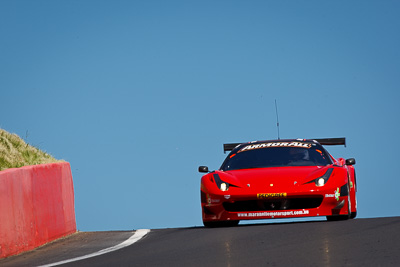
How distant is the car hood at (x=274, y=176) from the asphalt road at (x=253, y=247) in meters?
0.56

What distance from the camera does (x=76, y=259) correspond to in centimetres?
839

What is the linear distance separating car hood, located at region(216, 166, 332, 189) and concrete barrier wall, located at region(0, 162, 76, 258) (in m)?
2.22

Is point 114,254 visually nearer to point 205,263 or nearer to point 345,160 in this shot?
point 205,263

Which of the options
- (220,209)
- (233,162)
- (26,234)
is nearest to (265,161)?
(233,162)

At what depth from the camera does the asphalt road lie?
23.7 feet

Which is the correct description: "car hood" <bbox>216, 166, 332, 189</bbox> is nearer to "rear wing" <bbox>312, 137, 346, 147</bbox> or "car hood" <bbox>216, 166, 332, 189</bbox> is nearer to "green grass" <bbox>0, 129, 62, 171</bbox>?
"rear wing" <bbox>312, 137, 346, 147</bbox>

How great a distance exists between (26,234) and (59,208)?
1.64 m

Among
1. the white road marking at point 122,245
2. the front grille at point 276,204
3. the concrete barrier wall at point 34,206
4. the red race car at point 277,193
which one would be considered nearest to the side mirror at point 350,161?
the red race car at point 277,193

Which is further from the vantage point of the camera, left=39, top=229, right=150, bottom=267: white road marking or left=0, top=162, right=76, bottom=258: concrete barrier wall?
left=0, top=162, right=76, bottom=258: concrete barrier wall

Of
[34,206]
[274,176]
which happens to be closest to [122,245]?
[34,206]

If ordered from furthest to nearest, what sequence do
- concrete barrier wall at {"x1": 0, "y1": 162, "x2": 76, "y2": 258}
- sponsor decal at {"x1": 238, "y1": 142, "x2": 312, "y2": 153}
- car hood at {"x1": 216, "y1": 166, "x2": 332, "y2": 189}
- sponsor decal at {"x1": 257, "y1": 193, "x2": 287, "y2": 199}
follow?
sponsor decal at {"x1": 238, "y1": 142, "x2": 312, "y2": 153}
car hood at {"x1": 216, "y1": 166, "x2": 332, "y2": 189}
sponsor decal at {"x1": 257, "y1": 193, "x2": 287, "y2": 199}
concrete barrier wall at {"x1": 0, "y1": 162, "x2": 76, "y2": 258}

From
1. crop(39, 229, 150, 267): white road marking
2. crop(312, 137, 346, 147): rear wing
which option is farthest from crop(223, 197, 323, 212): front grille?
crop(312, 137, 346, 147): rear wing

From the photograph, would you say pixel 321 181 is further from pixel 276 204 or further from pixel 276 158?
pixel 276 158

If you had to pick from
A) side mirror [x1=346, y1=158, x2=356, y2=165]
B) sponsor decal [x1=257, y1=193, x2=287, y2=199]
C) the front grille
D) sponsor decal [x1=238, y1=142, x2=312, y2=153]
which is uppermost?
sponsor decal [x1=238, y1=142, x2=312, y2=153]
